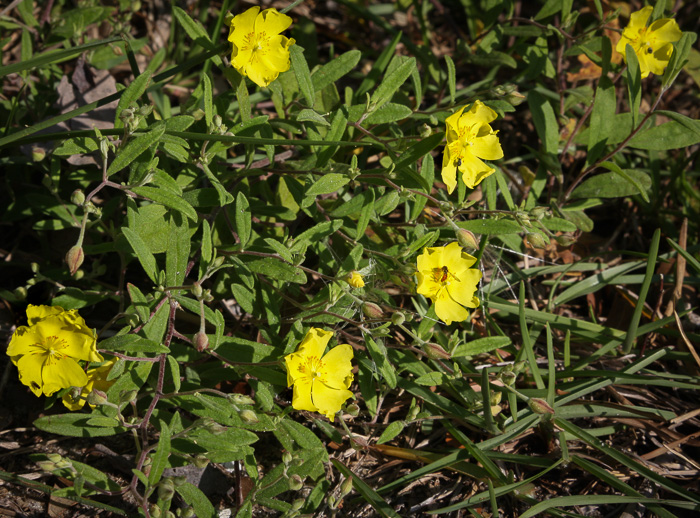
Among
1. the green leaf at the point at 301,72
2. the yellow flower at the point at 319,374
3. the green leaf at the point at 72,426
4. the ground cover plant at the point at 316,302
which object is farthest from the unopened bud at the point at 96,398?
the green leaf at the point at 301,72

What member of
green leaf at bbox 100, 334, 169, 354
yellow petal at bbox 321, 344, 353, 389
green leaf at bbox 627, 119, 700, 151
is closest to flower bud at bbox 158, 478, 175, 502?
green leaf at bbox 100, 334, 169, 354

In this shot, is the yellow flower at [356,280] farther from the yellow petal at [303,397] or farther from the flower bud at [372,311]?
the yellow petal at [303,397]

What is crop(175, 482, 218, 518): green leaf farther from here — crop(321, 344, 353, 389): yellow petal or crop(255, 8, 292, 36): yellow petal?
crop(255, 8, 292, 36): yellow petal

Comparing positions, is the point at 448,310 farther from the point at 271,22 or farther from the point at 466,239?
the point at 271,22

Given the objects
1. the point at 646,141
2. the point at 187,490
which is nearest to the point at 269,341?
the point at 187,490

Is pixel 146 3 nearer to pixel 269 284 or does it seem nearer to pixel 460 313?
pixel 269 284

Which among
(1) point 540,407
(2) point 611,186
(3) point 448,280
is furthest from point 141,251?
(2) point 611,186
